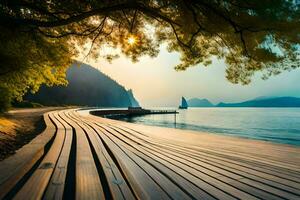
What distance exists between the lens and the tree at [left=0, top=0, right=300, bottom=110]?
9.15 meters

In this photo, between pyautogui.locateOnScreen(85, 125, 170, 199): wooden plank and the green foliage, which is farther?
the green foliage

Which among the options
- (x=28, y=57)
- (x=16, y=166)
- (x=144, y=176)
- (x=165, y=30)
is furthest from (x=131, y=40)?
(x=144, y=176)

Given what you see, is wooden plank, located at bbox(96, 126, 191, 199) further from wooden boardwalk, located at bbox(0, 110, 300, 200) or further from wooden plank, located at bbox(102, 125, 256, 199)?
wooden plank, located at bbox(102, 125, 256, 199)

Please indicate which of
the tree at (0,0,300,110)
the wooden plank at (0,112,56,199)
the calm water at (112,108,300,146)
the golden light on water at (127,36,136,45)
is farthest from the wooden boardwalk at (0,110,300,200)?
the calm water at (112,108,300,146)

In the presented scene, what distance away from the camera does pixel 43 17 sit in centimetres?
1159

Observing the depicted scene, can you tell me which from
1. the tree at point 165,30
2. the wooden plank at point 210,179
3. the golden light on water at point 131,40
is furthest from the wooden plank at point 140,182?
the golden light on water at point 131,40

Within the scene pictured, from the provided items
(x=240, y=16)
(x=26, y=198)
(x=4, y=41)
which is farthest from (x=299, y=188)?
(x=4, y=41)

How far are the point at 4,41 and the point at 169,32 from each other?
7334mm

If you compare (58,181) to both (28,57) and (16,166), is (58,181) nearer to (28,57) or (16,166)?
(16,166)

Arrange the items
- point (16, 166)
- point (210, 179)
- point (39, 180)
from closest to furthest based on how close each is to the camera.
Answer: point (39, 180) → point (210, 179) → point (16, 166)

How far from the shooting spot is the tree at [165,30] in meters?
9.15

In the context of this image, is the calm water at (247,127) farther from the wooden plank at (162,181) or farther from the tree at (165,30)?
the wooden plank at (162,181)

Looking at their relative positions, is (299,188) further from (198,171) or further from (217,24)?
(217,24)

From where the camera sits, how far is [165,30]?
13.8 meters
